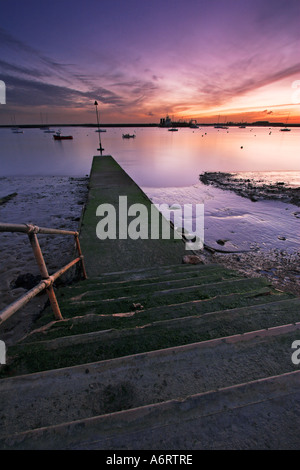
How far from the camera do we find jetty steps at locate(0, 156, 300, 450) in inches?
45.5

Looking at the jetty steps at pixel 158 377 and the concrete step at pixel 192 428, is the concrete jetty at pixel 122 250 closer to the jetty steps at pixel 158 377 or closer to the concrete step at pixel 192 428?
the jetty steps at pixel 158 377

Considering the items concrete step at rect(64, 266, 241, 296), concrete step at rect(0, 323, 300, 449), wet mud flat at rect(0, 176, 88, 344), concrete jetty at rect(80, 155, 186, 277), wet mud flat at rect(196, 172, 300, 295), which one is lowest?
wet mud flat at rect(196, 172, 300, 295)

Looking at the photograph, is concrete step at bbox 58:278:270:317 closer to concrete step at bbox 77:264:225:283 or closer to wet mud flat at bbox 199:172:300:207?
concrete step at bbox 77:264:225:283

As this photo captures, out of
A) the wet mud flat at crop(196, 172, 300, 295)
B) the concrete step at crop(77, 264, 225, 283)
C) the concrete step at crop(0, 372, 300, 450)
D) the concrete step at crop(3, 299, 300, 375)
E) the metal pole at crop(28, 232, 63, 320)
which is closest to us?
the concrete step at crop(0, 372, 300, 450)

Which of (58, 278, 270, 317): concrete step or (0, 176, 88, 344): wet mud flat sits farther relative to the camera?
(0, 176, 88, 344): wet mud flat

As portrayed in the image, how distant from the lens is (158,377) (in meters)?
1.49

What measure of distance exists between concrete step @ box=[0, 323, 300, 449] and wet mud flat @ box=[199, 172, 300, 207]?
12.7m

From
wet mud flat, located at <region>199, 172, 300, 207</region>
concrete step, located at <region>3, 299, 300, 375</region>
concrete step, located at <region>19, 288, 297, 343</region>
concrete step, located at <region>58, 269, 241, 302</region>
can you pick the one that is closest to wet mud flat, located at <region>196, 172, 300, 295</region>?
concrete step, located at <region>58, 269, 241, 302</region>

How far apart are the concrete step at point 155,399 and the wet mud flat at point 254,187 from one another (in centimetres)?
Answer: 1266

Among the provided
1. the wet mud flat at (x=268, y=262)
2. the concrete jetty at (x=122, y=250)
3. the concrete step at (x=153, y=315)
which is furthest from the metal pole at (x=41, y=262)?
the wet mud flat at (x=268, y=262)

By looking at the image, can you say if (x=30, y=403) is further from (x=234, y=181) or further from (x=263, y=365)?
(x=234, y=181)

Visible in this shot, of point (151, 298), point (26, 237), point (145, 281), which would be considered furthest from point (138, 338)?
point (26, 237)

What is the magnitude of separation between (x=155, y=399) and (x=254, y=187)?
16508 mm
